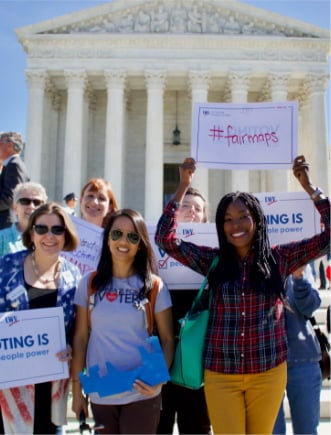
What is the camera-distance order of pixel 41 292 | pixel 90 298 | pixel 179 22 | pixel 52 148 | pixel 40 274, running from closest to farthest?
pixel 90 298, pixel 41 292, pixel 40 274, pixel 179 22, pixel 52 148

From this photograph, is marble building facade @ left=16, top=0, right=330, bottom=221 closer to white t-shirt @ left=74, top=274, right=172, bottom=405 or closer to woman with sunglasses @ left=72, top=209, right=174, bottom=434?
woman with sunglasses @ left=72, top=209, right=174, bottom=434

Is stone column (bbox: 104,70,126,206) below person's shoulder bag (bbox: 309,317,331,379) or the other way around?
the other way around

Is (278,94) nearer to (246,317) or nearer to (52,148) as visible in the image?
(52,148)

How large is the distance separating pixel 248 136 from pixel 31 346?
3.14m

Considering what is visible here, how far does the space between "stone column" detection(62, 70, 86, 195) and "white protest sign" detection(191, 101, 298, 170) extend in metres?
24.0

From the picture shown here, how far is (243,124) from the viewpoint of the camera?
500 centimetres

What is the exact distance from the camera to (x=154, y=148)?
2866 centimetres

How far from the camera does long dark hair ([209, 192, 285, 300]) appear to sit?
12.1 ft

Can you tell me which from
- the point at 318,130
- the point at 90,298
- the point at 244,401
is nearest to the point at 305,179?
the point at 244,401

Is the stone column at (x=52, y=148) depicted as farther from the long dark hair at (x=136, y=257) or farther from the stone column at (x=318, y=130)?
the long dark hair at (x=136, y=257)

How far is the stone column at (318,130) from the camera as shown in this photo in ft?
93.9

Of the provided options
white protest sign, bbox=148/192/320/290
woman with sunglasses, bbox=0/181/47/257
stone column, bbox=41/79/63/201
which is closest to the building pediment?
stone column, bbox=41/79/63/201

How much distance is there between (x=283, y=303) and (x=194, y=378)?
→ 3.21 ft

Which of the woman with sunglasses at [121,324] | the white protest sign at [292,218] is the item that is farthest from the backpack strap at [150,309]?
the white protest sign at [292,218]
